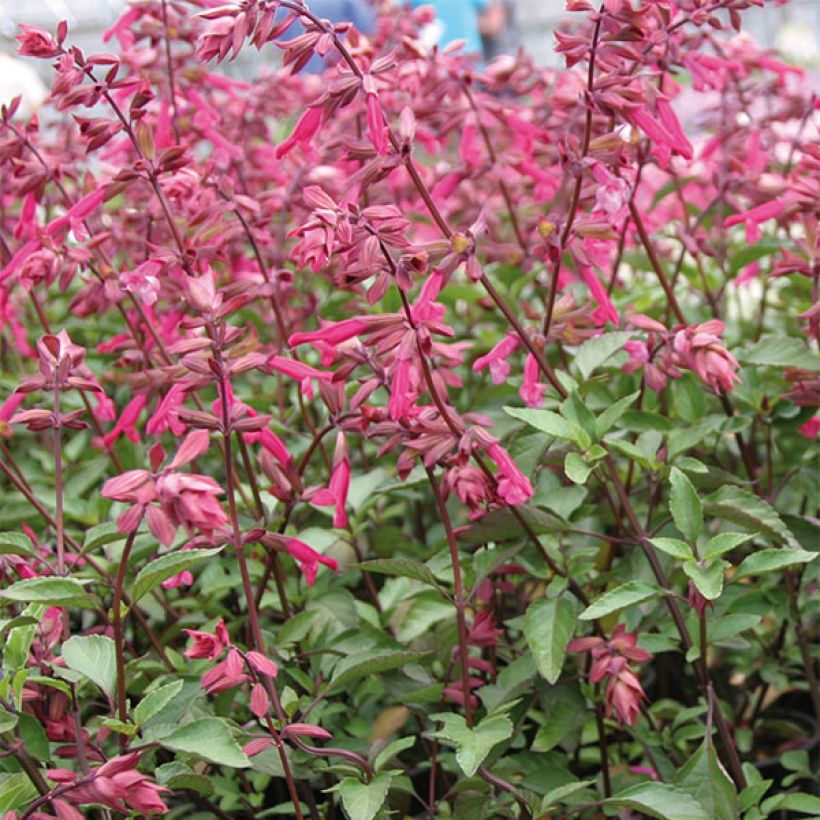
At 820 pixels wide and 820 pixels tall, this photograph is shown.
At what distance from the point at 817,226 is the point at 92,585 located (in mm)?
824

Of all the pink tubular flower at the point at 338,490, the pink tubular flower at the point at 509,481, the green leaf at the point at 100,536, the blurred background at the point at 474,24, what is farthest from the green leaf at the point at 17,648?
the blurred background at the point at 474,24

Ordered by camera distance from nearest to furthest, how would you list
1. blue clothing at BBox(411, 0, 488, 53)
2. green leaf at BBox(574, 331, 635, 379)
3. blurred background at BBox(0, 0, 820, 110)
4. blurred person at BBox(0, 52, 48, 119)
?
green leaf at BBox(574, 331, 635, 379) < blurred person at BBox(0, 52, 48, 119) < blurred background at BBox(0, 0, 820, 110) < blue clothing at BBox(411, 0, 488, 53)

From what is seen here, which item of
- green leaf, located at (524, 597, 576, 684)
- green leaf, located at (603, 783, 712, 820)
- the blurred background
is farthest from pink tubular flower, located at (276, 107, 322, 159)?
the blurred background

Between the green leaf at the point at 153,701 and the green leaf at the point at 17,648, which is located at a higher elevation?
the green leaf at the point at 17,648

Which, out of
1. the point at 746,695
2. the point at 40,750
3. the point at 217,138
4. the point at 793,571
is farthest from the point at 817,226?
the point at 40,750

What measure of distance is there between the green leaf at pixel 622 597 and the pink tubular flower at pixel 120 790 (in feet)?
1.18

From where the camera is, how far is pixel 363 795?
2.90 feet

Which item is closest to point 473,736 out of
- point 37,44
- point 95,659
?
point 95,659

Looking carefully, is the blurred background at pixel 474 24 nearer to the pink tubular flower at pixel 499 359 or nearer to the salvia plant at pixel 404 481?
the salvia plant at pixel 404 481

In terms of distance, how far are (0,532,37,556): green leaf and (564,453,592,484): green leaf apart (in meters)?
0.47

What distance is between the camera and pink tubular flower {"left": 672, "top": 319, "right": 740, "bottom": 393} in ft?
3.10

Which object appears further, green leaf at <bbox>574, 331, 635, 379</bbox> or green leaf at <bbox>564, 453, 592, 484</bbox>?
green leaf at <bbox>574, 331, 635, 379</bbox>

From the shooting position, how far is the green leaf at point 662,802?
2.93ft

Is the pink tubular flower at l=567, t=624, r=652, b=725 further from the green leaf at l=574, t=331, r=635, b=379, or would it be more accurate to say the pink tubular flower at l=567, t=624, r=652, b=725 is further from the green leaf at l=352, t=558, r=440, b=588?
the green leaf at l=574, t=331, r=635, b=379
